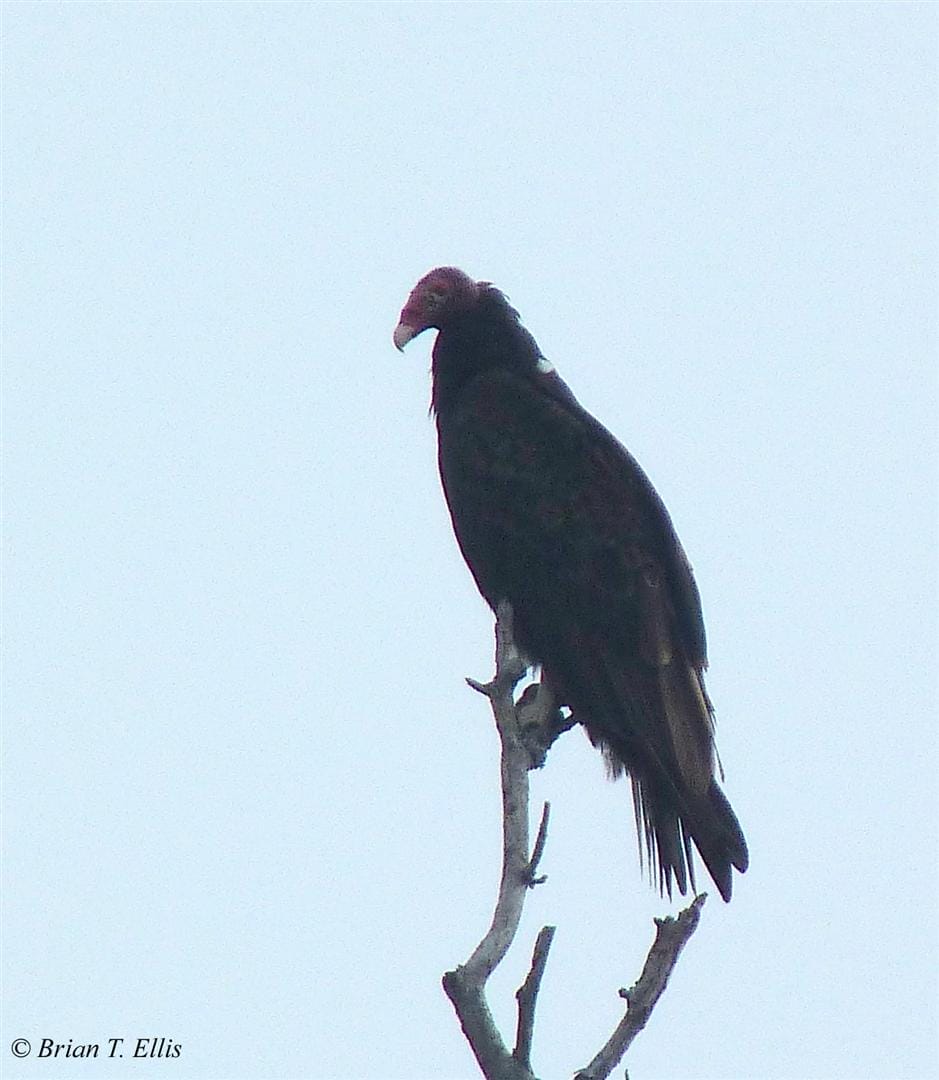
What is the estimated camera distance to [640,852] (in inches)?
166

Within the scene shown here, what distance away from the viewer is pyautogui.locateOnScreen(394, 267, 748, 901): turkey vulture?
429 cm

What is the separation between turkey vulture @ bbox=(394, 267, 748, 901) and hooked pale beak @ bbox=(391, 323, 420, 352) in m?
0.24

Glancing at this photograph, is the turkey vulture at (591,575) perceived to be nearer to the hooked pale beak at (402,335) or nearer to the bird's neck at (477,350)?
the bird's neck at (477,350)

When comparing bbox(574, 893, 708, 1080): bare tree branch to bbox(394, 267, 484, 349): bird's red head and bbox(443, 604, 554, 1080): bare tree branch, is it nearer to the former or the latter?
bbox(443, 604, 554, 1080): bare tree branch

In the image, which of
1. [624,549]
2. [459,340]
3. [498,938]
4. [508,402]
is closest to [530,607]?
[624,549]

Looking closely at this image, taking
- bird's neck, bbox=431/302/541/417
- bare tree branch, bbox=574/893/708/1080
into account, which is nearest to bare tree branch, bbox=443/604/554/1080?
bare tree branch, bbox=574/893/708/1080

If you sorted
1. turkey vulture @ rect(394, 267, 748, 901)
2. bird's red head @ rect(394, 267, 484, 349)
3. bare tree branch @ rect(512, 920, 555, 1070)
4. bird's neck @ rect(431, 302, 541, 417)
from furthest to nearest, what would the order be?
1. bird's red head @ rect(394, 267, 484, 349)
2. bird's neck @ rect(431, 302, 541, 417)
3. turkey vulture @ rect(394, 267, 748, 901)
4. bare tree branch @ rect(512, 920, 555, 1070)

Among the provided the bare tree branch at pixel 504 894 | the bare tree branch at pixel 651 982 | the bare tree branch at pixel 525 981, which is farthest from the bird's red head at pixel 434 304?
the bare tree branch at pixel 651 982

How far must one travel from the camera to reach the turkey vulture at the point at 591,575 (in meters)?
4.29

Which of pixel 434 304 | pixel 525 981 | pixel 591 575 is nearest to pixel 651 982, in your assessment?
pixel 525 981

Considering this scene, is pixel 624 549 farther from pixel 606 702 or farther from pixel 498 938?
pixel 498 938

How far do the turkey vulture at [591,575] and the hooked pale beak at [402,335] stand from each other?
0.78ft

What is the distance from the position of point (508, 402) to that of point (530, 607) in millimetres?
617

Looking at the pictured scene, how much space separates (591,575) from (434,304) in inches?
44.2
